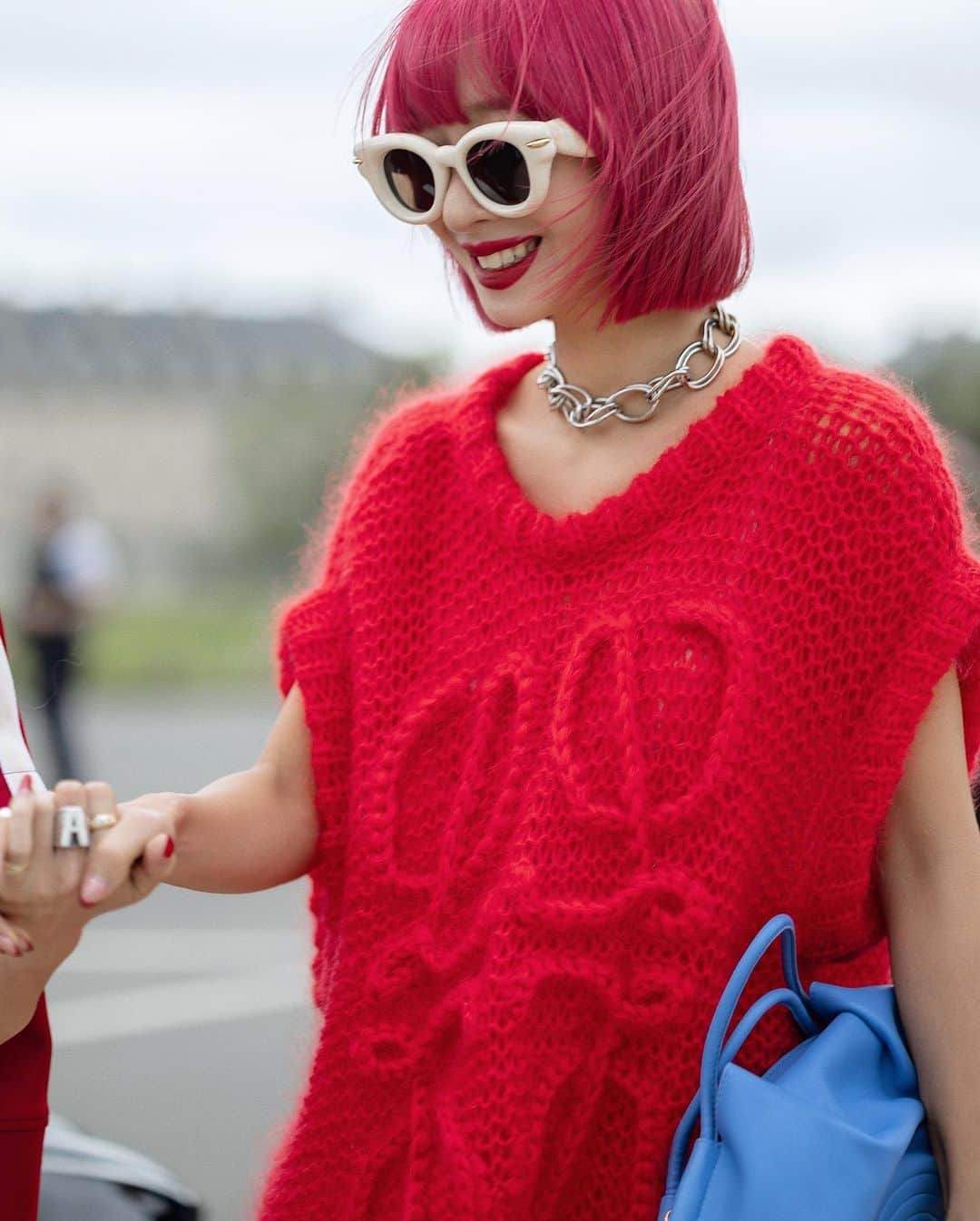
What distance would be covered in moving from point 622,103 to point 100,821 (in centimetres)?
88

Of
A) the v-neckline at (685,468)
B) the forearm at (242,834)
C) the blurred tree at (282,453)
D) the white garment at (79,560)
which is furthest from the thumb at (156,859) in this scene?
the blurred tree at (282,453)

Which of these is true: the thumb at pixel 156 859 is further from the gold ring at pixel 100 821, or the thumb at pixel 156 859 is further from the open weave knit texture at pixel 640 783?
the open weave knit texture at pixel 640 783

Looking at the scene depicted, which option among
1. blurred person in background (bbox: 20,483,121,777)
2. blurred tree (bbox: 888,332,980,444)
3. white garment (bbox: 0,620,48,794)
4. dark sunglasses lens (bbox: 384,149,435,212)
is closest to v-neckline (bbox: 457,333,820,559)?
dark sunglasses lens (bbox: 384,149,435,212)

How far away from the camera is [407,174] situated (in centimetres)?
175

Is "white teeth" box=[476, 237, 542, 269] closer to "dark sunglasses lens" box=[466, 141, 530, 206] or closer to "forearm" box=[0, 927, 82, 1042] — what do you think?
"dark sunglasses lens" box=[466, 141, 530, 206]

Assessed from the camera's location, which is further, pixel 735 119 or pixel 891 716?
pixel 735 119

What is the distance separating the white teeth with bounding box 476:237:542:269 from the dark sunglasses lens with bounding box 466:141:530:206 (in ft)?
0.20

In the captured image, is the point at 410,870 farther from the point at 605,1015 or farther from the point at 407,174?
the point at 407,174

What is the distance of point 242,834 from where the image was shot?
182cm

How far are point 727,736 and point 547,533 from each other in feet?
0.98

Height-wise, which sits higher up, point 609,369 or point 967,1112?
point 609,369

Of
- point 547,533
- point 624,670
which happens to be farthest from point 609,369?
point 624,670

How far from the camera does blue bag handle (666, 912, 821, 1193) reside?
1.56m

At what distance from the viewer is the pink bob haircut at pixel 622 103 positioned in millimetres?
1664
